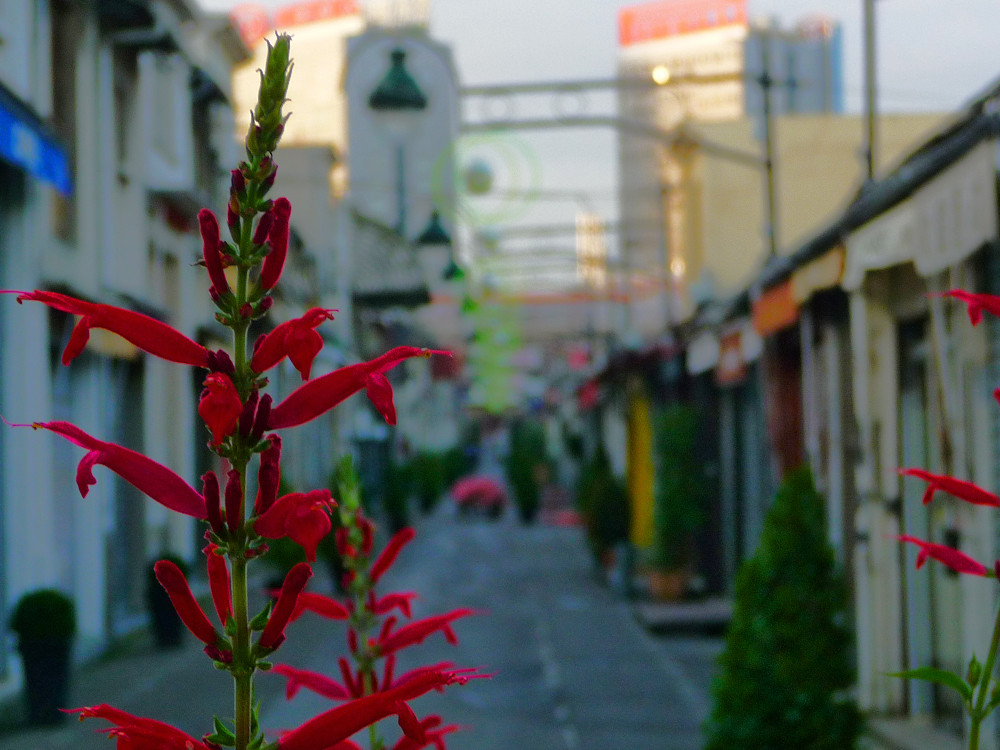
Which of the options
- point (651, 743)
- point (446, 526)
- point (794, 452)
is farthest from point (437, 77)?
point (446, 526)

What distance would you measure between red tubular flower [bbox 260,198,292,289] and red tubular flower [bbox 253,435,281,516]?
23cm

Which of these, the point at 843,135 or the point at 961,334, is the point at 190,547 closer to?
the point at 961,334

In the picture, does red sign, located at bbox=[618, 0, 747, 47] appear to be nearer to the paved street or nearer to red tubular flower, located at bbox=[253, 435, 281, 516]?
the paved street

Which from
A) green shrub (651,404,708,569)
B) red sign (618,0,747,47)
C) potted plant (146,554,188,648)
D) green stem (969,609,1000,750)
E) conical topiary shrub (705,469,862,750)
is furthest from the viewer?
red sign (618,0,747,47)

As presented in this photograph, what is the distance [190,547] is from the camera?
810 inches

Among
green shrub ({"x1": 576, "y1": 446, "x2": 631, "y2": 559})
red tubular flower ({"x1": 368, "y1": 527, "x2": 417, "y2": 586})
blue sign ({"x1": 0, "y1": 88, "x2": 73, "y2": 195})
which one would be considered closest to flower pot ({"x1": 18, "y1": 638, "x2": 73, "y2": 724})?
blue sign ({"x1": 0, "y1": 88, "x2": 73, "y2": 195})

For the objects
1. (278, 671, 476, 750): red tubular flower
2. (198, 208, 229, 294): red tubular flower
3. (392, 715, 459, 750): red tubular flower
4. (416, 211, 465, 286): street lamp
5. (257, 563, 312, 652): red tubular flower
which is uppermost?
(416, 211, 465, 286): street lamp

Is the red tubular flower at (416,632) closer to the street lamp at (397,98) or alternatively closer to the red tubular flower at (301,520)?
the red tubular flower at (301,520)

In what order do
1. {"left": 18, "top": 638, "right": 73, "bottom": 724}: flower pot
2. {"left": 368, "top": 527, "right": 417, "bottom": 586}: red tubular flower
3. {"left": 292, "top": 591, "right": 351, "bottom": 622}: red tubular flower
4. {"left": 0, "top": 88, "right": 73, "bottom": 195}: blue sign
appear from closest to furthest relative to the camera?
1. {"left": 292, "top": 591, "right": 351, "bottom": 622}: red tubular flower
2. {"left": 368, "top": 527, "right": 417, "bottom": 586}: red tubular flower
3. {"left": 18, "top": 638, "right": 73, "bottom": 724}: flower pot
4. {"left": 0, "top": 88, "right": 73, "bottom": 195}: blue sign

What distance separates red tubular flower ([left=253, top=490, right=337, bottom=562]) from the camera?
1.94 metres

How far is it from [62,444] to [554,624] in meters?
6.84

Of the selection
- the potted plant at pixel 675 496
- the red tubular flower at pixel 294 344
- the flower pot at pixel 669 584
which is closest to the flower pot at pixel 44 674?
the red tubular flower at pixel 294 344

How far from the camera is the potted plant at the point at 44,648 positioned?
1102 cm

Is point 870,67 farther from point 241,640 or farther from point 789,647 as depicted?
point 241,640
